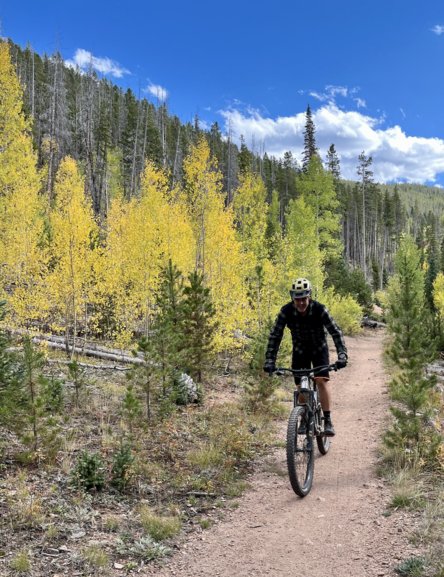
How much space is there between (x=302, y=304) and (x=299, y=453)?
189 cm

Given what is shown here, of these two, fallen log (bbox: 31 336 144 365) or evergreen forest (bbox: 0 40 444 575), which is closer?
evergreen forest (bbox: 0 40 444 575)

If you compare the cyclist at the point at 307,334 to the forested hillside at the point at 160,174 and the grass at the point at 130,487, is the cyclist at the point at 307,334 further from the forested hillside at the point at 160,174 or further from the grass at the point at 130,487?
the forested hillside at the point at 160,174

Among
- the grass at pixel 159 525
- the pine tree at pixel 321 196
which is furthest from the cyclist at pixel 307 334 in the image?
the pine tree at pixel 321 196

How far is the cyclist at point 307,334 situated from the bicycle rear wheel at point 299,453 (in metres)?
0.64

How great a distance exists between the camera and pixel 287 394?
13.4 metres

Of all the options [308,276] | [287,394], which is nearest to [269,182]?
[308,276]

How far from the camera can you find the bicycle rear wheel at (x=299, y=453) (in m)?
5.16

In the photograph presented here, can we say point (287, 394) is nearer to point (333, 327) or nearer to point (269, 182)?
point (333, 327)

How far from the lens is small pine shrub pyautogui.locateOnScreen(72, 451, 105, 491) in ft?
18.6

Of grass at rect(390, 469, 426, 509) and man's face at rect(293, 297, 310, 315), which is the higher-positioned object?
man's face at rect(293, 297, 310, 315)

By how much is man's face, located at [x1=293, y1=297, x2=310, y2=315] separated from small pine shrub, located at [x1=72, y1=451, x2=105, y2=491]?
340 cm

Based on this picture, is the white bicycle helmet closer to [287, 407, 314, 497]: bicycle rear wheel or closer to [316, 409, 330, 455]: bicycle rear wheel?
[287, 407, 314, 497]: bicycle rear wheel

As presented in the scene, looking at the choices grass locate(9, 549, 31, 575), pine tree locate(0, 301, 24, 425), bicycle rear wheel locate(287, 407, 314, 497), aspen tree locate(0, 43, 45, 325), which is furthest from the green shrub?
grass locate(9, 549, 31, 575)

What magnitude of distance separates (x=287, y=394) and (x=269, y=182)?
62.3 metres
